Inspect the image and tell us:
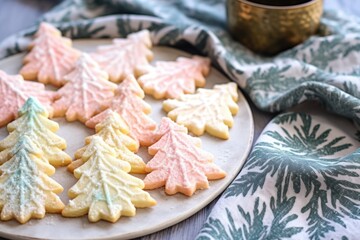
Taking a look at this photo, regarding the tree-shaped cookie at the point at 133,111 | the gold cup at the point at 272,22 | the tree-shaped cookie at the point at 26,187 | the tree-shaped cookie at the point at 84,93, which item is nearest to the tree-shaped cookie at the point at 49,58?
the tree-shaped cookie at the point at 84,93

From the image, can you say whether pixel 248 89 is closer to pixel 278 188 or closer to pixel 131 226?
pixel 278 188

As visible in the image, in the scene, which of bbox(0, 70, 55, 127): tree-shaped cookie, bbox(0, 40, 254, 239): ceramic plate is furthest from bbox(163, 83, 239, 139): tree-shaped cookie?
bbox(0, 70, 55, 127): tree-shaped cookie

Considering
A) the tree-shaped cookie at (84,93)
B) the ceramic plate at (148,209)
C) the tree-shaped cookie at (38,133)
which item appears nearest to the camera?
the ceramic plate at (148,209)

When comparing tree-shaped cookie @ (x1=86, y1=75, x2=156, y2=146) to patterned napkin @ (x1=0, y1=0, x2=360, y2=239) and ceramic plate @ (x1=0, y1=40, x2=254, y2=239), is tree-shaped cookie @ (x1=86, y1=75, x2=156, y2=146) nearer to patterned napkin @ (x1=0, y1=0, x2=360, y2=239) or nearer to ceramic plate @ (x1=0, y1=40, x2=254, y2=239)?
ceramic plate @ (x1=0, y1=40, x2=254, y2=239)

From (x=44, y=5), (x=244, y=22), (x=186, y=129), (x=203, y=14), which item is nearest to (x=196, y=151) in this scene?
(x=186, y=129)

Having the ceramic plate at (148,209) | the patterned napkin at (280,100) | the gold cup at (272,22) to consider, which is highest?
the gold cup at (272,22)

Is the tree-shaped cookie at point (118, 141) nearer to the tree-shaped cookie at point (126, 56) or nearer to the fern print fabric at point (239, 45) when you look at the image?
the tree-shaped cookie at point (126, 56)

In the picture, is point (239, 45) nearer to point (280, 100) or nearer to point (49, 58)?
point (280, 100)
